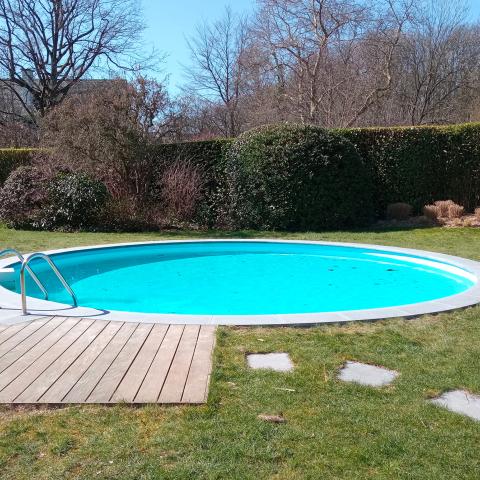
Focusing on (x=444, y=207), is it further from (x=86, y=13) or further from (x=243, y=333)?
(x=86, y=13)

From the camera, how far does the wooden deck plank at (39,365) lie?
3.53m

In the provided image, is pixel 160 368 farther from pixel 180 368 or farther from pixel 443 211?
pixel 443 211

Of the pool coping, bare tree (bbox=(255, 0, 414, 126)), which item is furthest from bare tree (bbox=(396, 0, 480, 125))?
the pool coping

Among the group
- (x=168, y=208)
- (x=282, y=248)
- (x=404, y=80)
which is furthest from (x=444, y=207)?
(x=404, y=80)

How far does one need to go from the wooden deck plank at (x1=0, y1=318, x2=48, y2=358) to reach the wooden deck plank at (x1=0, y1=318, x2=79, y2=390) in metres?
0.20

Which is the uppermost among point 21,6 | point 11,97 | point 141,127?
point 21,6

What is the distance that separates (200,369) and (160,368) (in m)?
0.30

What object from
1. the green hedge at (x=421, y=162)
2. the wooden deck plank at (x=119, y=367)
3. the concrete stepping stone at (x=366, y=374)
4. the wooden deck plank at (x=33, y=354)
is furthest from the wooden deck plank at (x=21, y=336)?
the green hedge at (x=421, y=162)

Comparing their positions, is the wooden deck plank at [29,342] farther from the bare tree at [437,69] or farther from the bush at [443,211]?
the bare tree at [437,69]

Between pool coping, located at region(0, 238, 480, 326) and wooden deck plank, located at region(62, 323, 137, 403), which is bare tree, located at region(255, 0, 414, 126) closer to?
pool coping, located at region(0, 238, 480, 326)

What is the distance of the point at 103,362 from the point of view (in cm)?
412

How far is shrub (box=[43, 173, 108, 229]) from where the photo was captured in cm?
1391

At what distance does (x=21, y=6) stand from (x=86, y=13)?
323 centimetres

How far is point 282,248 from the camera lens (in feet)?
37.1
